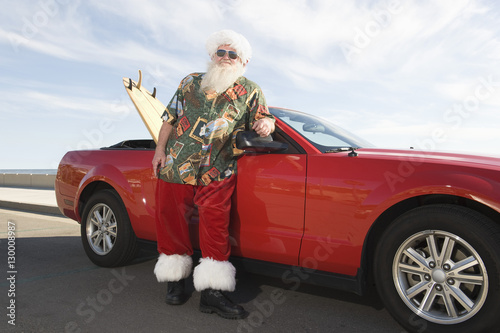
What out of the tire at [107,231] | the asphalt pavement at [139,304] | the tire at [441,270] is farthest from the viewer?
the tire at [107,231]

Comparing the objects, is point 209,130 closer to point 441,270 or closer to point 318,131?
point 318,131

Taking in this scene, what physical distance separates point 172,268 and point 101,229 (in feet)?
4.37

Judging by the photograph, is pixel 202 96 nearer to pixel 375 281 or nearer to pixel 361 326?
pixel 375 281

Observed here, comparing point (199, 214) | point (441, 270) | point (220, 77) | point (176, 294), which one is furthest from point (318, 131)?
point (176, 294)

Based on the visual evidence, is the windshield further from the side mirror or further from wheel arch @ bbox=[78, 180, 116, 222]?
wheel arch @ bbox=[78, 180, 116, 222]

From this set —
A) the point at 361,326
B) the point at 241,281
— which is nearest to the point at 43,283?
the point at 241,281

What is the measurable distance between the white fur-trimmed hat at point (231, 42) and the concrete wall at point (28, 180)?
45.0 feet

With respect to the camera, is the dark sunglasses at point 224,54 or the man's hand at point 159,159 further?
the man's hand at point 159,159

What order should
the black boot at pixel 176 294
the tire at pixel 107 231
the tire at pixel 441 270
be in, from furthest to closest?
1. the tire at pixel 107 231
2. the black boot at pixel 176 294
3. the tire at pixel 441 270

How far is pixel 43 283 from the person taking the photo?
3.42 metres

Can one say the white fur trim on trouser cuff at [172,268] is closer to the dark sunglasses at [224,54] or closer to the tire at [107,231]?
the tire at [107,231]

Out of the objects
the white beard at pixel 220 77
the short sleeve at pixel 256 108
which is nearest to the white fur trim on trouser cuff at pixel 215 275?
the short sleeve at pixel 256 108

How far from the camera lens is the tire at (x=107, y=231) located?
3.77 meters

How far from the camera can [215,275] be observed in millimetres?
2750
